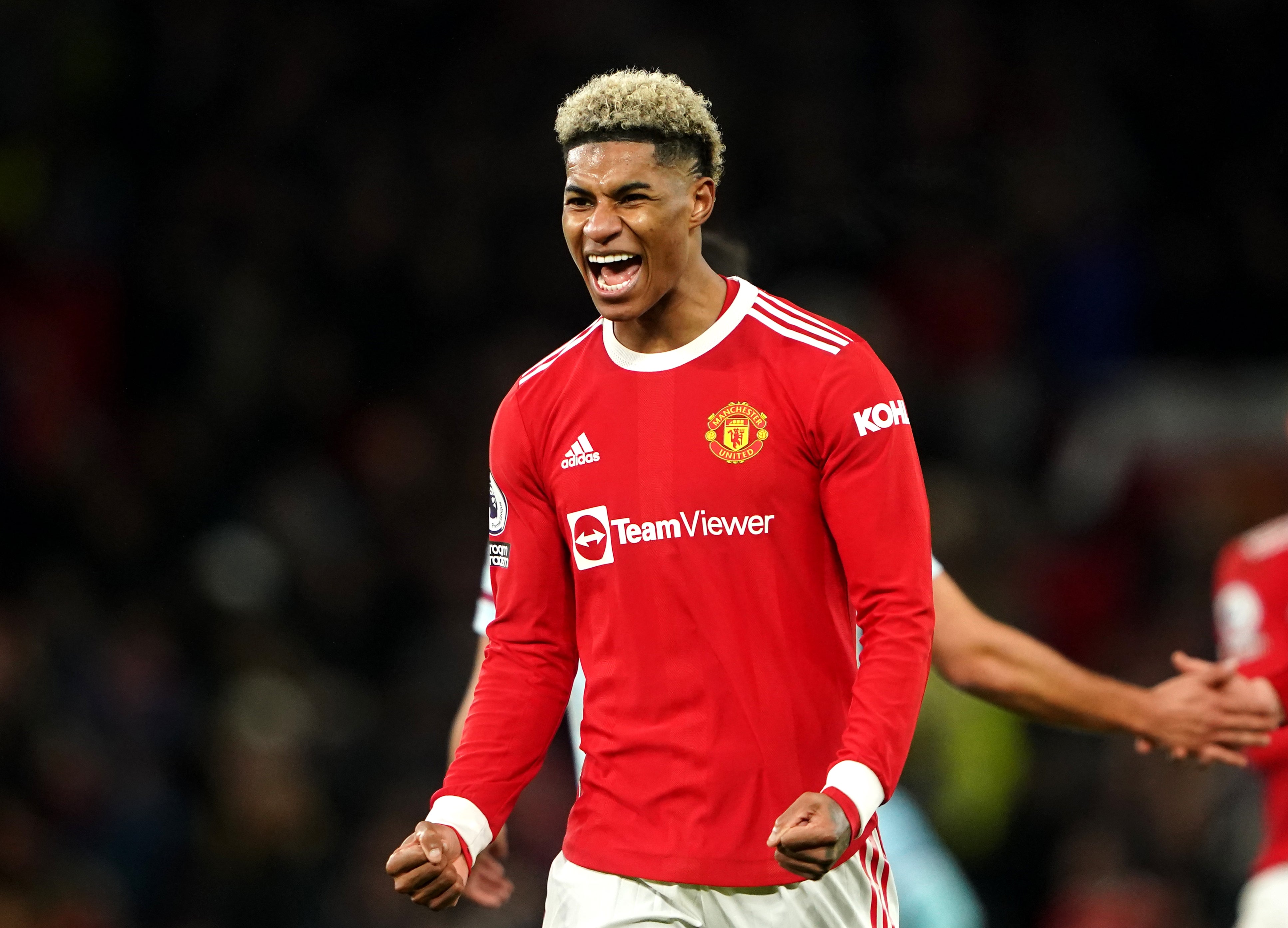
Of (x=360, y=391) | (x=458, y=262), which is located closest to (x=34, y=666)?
(x=360, y=391)

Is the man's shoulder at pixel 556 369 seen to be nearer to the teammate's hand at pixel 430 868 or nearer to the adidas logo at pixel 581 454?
the adidas logo at pixel 581 454

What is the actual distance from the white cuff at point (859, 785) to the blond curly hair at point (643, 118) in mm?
1096

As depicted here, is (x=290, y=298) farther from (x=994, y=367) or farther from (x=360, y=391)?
(x=994, y=367)

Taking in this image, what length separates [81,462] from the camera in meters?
8.45

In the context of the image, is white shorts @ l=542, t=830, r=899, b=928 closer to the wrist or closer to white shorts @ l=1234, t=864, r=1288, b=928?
the wrist

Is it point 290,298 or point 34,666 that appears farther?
point 290,298

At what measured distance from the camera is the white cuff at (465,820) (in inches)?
120

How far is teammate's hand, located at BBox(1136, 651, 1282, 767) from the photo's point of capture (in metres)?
4.02

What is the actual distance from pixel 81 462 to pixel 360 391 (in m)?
1.43

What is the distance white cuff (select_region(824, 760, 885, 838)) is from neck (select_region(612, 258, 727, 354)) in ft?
2.76

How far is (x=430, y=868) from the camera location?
9.46 feet

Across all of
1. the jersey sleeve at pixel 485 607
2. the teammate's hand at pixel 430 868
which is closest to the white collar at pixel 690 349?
the jersey sleeve at pixel 485 607

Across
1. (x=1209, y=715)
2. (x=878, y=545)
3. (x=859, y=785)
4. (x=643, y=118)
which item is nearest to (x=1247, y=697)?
(x=1209, y=715)

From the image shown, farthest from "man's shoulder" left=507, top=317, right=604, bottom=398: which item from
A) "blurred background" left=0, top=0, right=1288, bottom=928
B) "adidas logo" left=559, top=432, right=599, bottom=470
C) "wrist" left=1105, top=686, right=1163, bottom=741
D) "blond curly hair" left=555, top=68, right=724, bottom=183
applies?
"blurred background" left=0, top=0, right=1288, bottom=928
